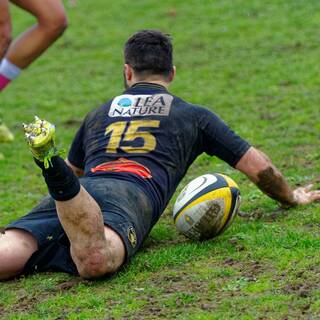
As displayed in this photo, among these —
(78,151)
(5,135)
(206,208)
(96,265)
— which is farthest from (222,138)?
(5,135)

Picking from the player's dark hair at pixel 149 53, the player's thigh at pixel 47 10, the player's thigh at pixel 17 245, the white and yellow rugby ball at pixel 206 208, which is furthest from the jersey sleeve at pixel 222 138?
the player's thigh at pixel 47 10

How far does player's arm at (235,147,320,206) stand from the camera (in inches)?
259

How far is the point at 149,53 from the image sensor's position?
6.58m

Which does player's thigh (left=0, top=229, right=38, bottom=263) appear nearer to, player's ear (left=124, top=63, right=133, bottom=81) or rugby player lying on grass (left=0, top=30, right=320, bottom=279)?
rugby player lying on grass (left=0, top=30, right=320, bottom=279)

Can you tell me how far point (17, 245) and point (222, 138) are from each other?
1558 mm

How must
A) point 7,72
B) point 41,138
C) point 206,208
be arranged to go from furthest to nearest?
1. point 7,72
2. point 206,208
3. point 41,138

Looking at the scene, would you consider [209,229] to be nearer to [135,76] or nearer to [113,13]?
[135,76]

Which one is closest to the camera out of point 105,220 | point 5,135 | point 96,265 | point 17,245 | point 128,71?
point 96,265

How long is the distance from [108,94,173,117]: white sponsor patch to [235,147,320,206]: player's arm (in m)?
0.63

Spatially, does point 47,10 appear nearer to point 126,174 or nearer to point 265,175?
point 126,174

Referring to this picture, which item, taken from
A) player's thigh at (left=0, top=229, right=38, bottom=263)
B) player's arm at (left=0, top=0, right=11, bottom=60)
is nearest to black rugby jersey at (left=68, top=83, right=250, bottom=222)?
player's thigh at (left=0, top=229, right=38, bottom=263)

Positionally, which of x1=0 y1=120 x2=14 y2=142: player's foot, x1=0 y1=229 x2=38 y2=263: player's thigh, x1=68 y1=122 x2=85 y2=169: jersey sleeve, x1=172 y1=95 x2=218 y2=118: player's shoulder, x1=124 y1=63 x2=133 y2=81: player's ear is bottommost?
x1=0 y1=120 x2=14 y2=142: player's foot

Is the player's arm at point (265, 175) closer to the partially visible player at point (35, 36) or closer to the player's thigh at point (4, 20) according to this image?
the player's thigh at point (4, 20)

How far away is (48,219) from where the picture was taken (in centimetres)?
610
